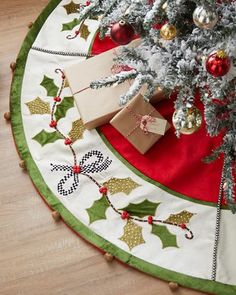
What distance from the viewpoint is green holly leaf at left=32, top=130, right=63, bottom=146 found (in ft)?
4.93

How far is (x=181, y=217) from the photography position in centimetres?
136

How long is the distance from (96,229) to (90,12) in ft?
2.19

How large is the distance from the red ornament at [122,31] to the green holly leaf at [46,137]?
460 millimetres

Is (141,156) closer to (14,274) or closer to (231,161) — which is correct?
(231,161)

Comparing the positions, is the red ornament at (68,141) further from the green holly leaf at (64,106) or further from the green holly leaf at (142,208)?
the green holly leaf at (142,208)

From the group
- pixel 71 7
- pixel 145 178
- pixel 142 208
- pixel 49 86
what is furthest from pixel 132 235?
pixel 71 7

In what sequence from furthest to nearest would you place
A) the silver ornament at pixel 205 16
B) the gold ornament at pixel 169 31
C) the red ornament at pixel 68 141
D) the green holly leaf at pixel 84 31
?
the green holly leaf at pixel 84 31
the red ornament at pixel 68 141
the gold ornament at pixel 169 31
the silver ornament at pixel 205 16

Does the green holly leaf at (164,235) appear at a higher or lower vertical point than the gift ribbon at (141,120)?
lower

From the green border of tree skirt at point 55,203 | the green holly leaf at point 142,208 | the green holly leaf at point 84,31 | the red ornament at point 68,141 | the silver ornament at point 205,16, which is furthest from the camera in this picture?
the green holly leaf at point 84,31

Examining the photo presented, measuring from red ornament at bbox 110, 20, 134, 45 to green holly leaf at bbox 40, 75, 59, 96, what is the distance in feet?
1.51

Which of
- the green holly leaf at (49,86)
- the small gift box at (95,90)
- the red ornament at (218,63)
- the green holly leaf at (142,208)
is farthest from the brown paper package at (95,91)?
the red ornament at (218,63)

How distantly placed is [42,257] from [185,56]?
0.77 meters

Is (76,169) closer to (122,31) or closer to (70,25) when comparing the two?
(122,31)

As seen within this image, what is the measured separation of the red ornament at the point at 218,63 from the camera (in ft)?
3.28
